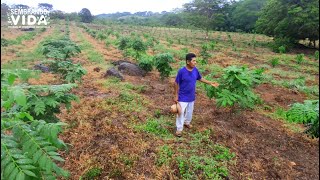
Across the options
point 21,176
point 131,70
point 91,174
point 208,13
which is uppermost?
point 208,13

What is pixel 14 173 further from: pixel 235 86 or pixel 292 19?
pixel 292 19

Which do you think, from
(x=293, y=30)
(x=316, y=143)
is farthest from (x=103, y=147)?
(x=293, y=30)

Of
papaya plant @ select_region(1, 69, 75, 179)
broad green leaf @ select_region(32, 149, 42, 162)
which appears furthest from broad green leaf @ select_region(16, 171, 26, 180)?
broad green leaf @ select_region(32, 149, 42, 162)

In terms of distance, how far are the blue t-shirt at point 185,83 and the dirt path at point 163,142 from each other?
0.88 meters

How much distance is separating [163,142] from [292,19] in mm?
22122

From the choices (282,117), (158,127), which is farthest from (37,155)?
(282,117)

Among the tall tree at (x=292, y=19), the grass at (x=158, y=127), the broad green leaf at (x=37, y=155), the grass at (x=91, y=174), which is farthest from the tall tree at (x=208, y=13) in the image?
the broad green leaf at (x=37, y=155)

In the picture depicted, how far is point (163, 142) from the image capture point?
5508 millimetres

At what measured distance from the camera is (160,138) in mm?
5672

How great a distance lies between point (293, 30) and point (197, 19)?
1161 cm

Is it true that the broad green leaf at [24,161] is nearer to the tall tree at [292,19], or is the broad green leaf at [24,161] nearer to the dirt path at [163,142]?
the dirt path at [163,142]

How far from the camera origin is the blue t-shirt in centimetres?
541

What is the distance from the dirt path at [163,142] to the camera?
470 centimetres

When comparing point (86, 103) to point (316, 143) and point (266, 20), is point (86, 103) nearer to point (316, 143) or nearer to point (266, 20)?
point (316, 143)
